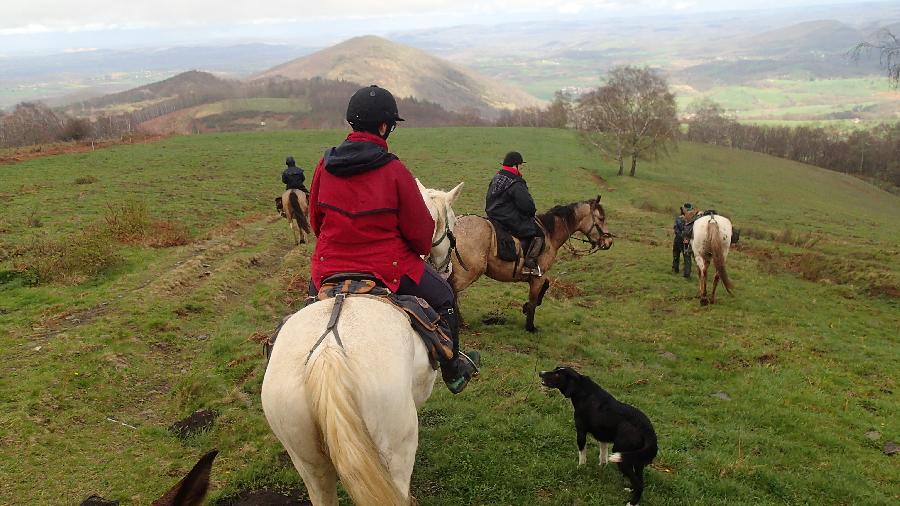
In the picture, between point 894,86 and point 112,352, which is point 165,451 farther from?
point 894,86

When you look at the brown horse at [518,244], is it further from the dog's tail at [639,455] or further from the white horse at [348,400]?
the white horse at [348,400]

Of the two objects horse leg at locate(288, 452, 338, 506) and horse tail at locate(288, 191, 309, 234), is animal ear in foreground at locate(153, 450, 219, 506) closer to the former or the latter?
horse leg at locate(288, 452, 338, 506)

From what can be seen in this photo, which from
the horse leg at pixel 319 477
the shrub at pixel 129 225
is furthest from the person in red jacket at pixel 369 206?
the shrub at pixel 129 225

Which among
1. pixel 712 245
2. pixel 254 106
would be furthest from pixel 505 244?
pixel 254 106

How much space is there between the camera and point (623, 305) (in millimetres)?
14492

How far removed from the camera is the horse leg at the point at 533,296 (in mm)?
11145

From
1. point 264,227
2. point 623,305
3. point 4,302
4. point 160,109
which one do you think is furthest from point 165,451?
point 160,109

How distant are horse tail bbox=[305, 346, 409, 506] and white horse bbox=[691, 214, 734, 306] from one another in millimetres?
13344

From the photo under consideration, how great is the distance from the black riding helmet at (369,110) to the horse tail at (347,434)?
6.63 feet

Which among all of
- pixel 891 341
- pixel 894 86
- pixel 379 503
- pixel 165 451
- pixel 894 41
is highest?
pixel 894 41

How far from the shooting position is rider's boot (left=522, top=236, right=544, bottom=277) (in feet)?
35.4

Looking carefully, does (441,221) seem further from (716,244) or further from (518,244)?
(716,244)

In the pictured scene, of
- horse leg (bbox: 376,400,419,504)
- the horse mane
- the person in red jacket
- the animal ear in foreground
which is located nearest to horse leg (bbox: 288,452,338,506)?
horse leg (bbox: 376,400,419,504)

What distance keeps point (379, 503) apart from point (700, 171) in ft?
191
